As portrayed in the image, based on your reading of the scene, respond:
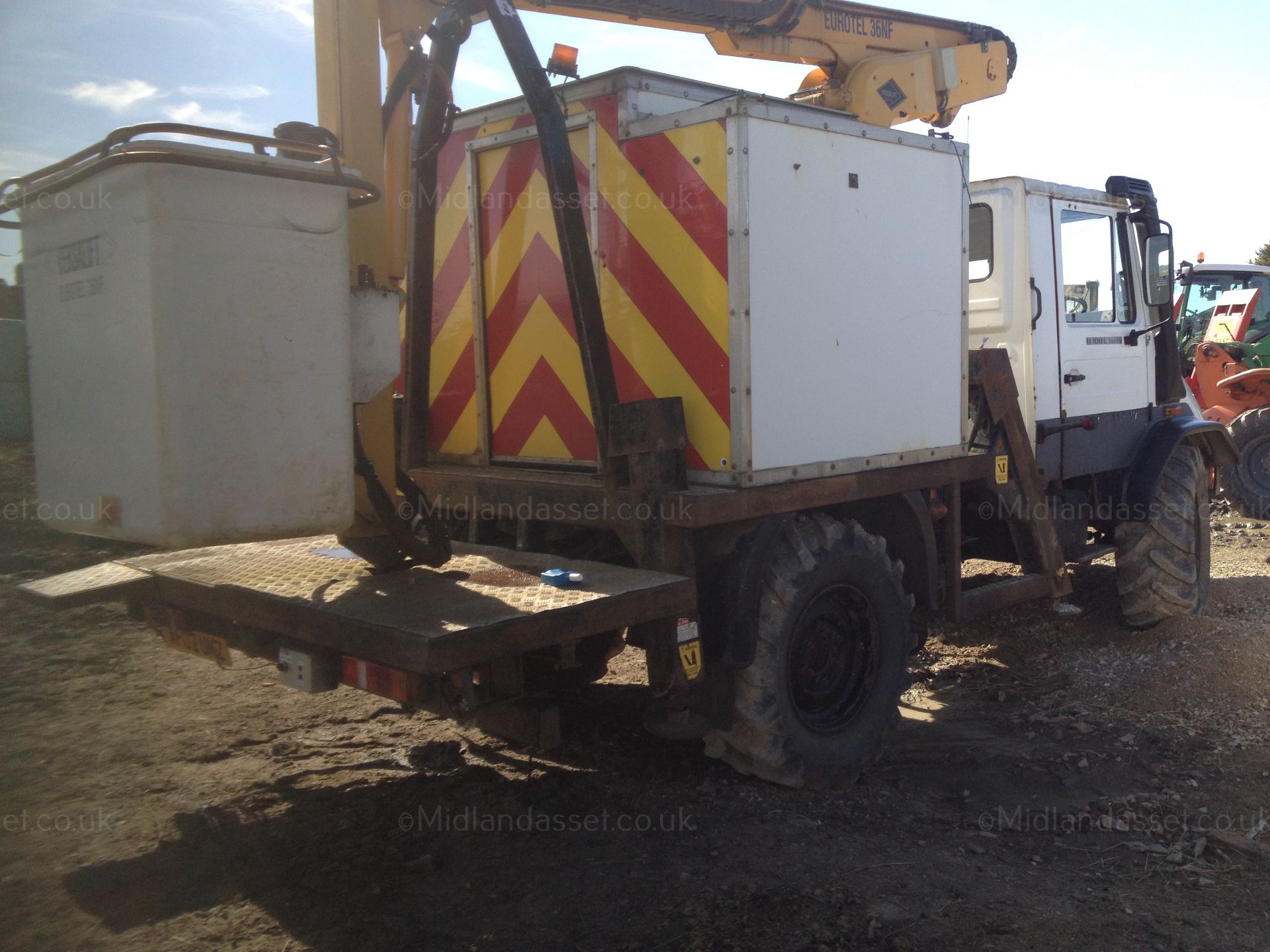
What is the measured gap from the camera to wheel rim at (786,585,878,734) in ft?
13.4

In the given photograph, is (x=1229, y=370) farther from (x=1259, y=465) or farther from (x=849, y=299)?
(x=849, y=299)

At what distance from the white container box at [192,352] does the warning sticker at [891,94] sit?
388 centimetres

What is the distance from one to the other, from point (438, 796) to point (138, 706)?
2.09 metres

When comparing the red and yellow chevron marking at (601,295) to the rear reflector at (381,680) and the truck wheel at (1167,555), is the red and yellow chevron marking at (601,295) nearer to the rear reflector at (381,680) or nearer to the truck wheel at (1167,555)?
the rear reflector at (381,680)

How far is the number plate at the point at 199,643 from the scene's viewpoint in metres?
3.72

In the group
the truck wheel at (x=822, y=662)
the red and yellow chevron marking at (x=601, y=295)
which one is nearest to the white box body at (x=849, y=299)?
the red and yellow chevron marking at (x=601, y=295)

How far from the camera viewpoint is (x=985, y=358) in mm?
5168

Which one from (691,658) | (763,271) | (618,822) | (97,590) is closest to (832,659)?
(691,658)

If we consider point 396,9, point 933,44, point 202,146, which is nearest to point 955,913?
point 202,146

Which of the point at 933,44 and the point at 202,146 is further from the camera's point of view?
the point at 933,44

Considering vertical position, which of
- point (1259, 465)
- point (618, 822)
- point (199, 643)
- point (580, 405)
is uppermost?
point (580, 405)

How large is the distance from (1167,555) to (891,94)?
3298mm

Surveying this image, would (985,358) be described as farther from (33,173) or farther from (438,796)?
(33,173)

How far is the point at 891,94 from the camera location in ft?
19.4
